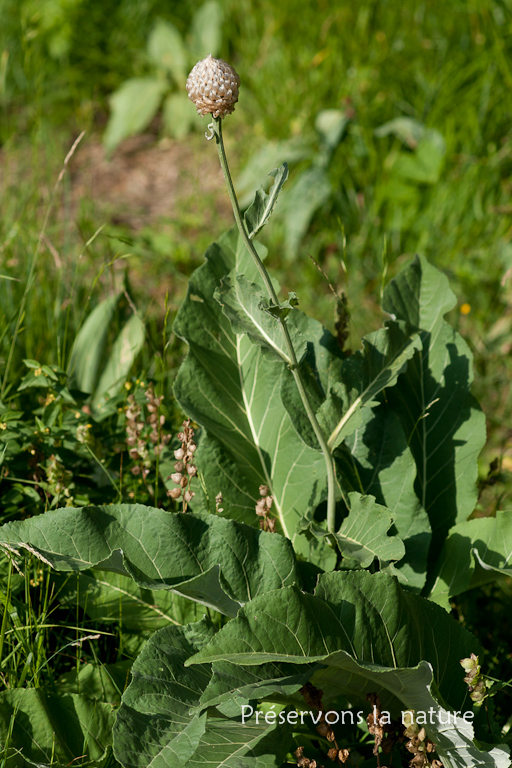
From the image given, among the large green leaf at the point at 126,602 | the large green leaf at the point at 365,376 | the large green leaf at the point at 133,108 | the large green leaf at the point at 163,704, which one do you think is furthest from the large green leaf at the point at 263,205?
the large green leaf at the point at 133,108

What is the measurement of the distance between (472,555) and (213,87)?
116 centimetres

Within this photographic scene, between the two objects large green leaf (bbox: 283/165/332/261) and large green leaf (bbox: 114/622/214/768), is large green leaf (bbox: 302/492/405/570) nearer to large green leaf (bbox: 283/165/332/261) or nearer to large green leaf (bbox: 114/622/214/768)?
large green leaf (bbox: 114/622/214/768)

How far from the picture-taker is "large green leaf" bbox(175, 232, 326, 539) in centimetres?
172

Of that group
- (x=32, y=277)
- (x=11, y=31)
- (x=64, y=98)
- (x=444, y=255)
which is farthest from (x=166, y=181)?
(x=32, y=277)

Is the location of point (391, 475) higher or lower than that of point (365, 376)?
lower

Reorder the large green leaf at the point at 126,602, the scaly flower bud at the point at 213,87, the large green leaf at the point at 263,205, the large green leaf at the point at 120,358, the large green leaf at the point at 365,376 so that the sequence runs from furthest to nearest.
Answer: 1. the large green leaf at the point at 120,358
2. the large green leaf at the point at 126,602
3. the large green leaf at the point at 365,376
4. the large green leaf at the point at 263,205
5. the scaly flower bud at the point at 213,87

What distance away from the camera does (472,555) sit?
1.59 metres

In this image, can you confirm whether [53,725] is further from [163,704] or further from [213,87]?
[213,87]

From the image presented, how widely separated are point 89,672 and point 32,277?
1169 millimetres

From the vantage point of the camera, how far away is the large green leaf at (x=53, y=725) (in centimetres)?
137

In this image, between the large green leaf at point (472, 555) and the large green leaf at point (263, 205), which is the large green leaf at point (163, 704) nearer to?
the large green leaf at point (472, 555)

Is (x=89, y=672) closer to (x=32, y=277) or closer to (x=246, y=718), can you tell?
(x=246, y=718)

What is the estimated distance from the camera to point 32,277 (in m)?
2.11

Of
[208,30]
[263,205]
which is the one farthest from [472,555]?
[208,30]
